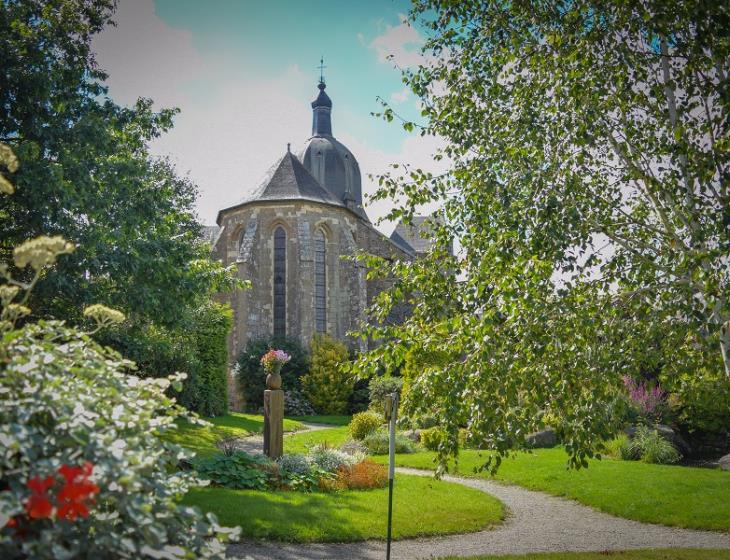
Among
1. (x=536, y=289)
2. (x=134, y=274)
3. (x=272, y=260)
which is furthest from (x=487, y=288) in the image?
(x=272, y=260)

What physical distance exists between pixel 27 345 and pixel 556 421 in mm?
4517

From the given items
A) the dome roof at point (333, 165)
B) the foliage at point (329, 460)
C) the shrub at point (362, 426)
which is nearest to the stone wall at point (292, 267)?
the dome roof at point (333, 165)

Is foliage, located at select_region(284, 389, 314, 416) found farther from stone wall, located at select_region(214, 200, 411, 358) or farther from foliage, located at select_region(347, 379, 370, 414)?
stone wall, located at select_region(214, 200, 411, 358)

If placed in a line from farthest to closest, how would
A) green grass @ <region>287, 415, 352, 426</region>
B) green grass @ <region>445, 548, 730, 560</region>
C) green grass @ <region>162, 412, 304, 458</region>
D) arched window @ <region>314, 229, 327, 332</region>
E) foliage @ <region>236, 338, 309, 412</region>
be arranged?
1. arched window @ <region>314, 229, 327, 332</region>
2. foliage @ <region>236, 338, 309, 412</region>
3. green grass @ <region>287, 415, 352, 426</region>
4. green grass @ <region>162, 412, 304, 458</region>
5. green grass @ <region>445, 548, 730, 560</region>

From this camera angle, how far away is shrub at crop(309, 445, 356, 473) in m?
10.9

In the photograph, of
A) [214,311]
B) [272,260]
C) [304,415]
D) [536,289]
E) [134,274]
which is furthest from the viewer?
[272,260]

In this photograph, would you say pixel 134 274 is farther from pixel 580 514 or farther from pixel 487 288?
pixel 580 514

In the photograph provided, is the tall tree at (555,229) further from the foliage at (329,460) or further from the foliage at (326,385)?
the foliage at (326,385)

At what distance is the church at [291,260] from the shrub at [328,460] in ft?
62.5

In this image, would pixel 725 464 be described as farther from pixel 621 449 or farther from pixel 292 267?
pixel 292 267

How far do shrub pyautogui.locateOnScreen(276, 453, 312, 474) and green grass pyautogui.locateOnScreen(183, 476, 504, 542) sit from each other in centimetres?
81

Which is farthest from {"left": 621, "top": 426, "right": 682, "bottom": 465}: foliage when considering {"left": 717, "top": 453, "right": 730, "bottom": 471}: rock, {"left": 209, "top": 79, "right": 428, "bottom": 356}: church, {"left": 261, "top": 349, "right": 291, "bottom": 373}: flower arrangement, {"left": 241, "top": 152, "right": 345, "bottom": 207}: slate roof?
{"left": 241, "top": 152, "right": 345, "bottom": 207}: slate roof

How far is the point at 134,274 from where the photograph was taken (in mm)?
11367

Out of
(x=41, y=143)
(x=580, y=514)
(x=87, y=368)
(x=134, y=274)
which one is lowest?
(x=580, y=514)
